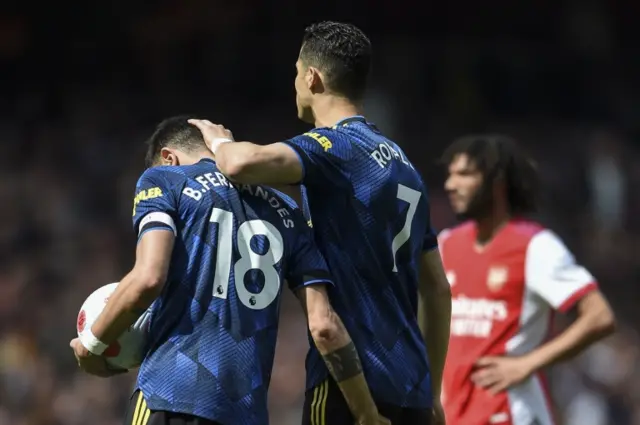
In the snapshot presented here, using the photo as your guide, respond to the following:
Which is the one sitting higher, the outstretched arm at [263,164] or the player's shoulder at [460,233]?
the outstretched arm at [263,164]

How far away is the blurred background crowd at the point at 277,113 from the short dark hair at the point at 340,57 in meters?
7.23

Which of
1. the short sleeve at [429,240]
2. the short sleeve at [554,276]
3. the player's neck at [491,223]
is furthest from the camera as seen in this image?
the player's neck at [491,223]

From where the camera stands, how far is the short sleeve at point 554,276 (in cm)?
600

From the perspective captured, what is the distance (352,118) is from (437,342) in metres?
0.95

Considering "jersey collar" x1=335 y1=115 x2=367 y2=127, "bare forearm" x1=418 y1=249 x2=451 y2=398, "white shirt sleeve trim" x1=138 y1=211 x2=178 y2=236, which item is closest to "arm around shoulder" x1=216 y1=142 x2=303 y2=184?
"white shirt sleeve trim" x1=138 y1=211 x2=178 y2=236

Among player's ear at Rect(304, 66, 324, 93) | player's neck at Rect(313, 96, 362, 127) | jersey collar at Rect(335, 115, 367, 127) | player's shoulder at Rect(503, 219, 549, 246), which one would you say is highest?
player's ear at Rect(304, 66, 324, 93)

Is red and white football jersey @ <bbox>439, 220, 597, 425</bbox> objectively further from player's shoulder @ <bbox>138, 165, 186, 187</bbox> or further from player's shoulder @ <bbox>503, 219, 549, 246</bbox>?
player's shoulder @ <bbox>138, 165, 186, 187</bbox>

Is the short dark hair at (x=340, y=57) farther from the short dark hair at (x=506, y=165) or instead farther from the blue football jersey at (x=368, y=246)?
the short dark hair at (x=506, y=165)

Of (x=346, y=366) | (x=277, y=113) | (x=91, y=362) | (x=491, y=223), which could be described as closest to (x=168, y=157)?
(x=91, y=362)

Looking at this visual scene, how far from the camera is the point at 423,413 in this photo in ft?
14.7

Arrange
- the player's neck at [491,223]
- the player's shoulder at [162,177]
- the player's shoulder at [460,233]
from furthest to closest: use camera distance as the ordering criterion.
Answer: the player's shoulder at [460,233] → the player's neck at [491,223] → the player's shoulder at [162,177]

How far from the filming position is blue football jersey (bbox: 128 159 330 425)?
13.6ft

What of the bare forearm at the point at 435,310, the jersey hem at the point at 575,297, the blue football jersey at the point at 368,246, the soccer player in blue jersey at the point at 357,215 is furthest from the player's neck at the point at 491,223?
the blue football jersey at the point at 368,246

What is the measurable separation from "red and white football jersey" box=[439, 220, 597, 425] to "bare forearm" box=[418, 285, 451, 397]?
111 centimetres
